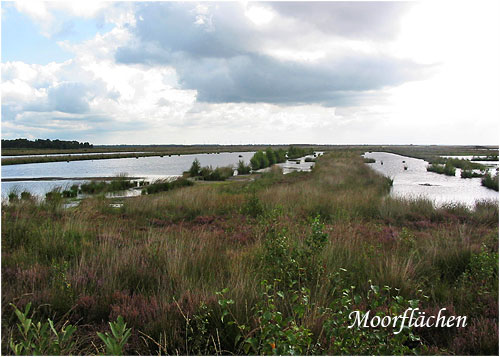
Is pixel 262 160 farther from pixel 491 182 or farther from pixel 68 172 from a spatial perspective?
pixel 491 182

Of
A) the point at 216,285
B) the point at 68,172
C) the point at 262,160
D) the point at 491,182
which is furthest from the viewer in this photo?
the point at 262,160

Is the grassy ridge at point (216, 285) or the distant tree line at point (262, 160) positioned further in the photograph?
the distant tree line at point (262, 160)

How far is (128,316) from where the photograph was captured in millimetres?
3732

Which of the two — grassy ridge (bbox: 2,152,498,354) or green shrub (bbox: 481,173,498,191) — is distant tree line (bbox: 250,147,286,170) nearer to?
green shrub (bbox: 481,173,498,191)

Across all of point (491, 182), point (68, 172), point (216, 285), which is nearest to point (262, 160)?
point (68, 172)

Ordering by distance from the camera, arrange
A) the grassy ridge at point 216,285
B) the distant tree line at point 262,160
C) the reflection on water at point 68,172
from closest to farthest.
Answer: the grassy ridge at point 216,285
the reflection on water at point 68,172
the distant tree line at point 262,160

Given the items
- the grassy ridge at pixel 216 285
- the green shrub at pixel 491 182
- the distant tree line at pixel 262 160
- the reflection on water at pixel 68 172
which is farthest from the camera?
the distant tree line at pixel 262 160

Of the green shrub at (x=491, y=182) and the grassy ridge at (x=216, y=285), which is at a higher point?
the grassy ridge at (x=216, y=285)

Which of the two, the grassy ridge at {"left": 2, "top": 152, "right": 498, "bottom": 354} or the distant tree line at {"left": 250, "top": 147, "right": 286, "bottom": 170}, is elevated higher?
the distant tree line at {"left": 250, "top": 147, "right": 286, "bottom": 170}

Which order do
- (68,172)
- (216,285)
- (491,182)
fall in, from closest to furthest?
(216,285) < (491,182) < (68,172)

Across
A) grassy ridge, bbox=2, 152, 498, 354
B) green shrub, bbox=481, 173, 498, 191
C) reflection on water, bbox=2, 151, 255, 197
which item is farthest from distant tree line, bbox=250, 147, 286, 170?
grassy ridge, bbox=2, 152, 498, 354

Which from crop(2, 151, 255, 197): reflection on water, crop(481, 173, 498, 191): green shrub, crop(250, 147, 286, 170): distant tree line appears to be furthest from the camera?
crop(250, 147, 286, 170): distant tree line

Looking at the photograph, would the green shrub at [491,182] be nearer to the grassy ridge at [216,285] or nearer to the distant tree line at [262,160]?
the grassy ridge at [216,285]

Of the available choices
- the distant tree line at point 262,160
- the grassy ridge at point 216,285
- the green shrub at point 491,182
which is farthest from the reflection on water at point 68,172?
the green shrub at point 491,182
